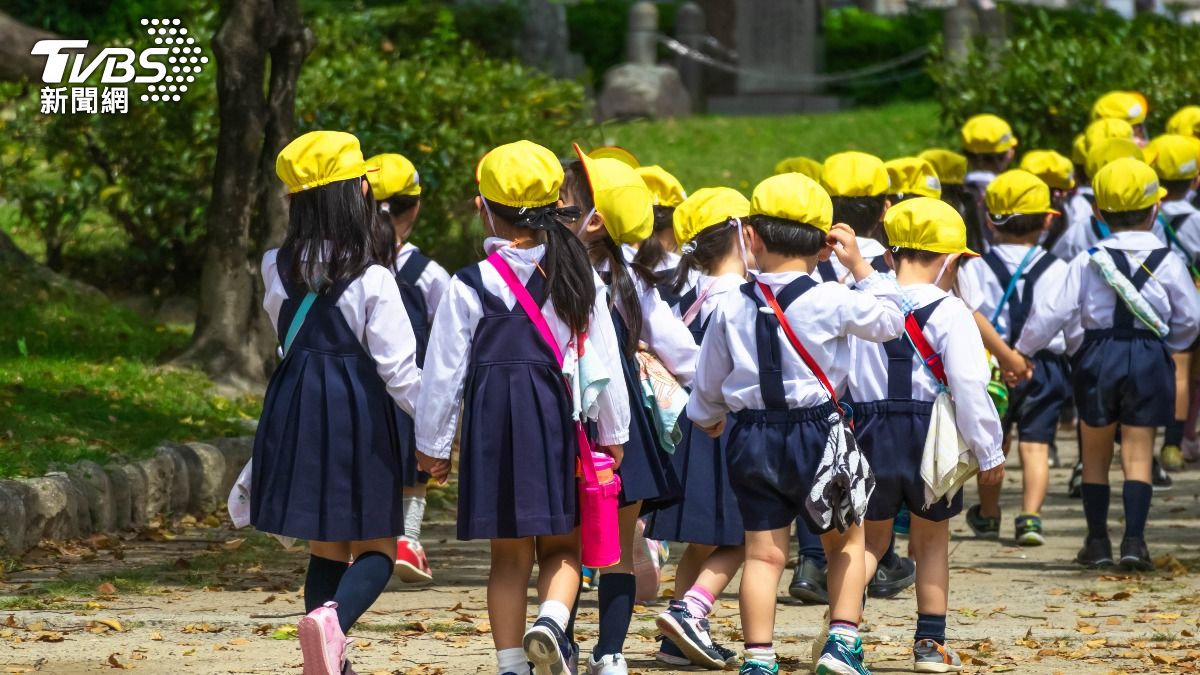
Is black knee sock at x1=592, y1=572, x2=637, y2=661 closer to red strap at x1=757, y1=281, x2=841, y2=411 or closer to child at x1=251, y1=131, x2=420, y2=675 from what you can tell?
child at x1=251, y1=131, x2=420, y2=675

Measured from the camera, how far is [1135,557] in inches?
306

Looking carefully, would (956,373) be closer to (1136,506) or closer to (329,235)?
(329,235)

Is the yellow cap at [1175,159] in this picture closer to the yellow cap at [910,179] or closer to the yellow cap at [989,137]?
Answer: the yellow cap at [989,137]

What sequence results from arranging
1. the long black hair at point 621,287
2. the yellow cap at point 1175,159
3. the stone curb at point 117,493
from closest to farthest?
the long black hair at point 621,287
the stone curb at point 117,493
the yellow cap at point 1175,159

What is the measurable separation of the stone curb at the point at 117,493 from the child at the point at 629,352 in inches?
111

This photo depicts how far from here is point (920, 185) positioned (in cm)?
854

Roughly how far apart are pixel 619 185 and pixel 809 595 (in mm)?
2092

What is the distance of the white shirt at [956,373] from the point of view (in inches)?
229

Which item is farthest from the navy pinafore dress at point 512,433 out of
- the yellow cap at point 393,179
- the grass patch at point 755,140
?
the grass patch at point 755,140

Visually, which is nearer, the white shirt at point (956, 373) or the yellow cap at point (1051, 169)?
the white shirt at point (956, 373)

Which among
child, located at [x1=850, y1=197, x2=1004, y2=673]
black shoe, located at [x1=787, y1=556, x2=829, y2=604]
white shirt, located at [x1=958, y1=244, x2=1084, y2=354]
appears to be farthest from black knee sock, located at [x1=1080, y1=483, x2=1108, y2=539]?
child, located at [x1=850, y1=197, x2=1004, y2=673]

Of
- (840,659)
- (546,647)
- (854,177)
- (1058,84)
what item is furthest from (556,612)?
(1058,84)

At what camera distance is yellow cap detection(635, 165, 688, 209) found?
24.1 ft

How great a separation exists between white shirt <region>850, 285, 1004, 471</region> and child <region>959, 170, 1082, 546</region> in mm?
2206
